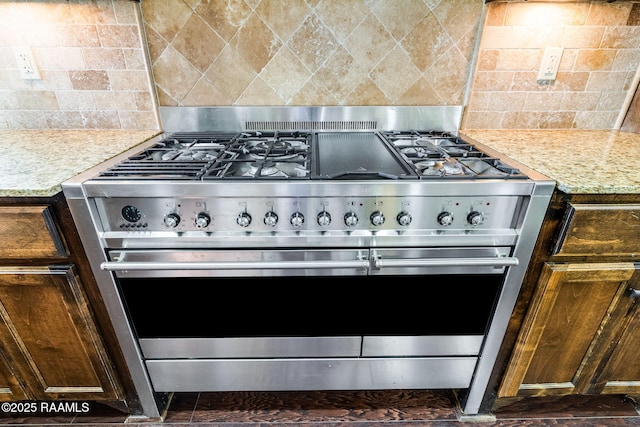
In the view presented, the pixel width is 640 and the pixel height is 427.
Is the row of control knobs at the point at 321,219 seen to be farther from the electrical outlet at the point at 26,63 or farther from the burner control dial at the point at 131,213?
the electrical outlet at the point at 26,63

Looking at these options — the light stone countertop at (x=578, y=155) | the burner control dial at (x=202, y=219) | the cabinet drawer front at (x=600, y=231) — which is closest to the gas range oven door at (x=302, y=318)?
the burner control dial at (x=202, y=219)

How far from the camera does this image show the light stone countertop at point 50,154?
2.93 feet

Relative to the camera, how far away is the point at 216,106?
146 centimetres

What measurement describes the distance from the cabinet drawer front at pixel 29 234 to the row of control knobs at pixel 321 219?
1.08 ft

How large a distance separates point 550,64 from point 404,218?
1106 mm

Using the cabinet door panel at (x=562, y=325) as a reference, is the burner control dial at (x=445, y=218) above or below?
above

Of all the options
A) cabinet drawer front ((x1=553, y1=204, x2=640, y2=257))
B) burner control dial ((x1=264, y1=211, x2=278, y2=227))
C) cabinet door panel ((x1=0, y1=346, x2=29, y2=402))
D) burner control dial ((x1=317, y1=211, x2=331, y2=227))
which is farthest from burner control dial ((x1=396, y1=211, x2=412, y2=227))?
cabinet door panel ((x1=0, y1=346, x2=29, y2=402))

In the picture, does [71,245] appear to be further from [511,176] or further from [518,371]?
[518,371]

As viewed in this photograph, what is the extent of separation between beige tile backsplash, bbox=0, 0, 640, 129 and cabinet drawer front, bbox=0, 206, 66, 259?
2.32 feet

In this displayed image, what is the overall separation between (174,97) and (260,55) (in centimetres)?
44

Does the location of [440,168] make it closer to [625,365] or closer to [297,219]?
[297,219]

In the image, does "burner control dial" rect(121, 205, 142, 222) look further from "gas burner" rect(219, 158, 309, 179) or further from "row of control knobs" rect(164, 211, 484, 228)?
"gas burner" rect(219, 158, 309, 179)

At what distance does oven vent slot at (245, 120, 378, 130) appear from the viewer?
4.88 ft

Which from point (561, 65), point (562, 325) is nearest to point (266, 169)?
point (562, 325)
